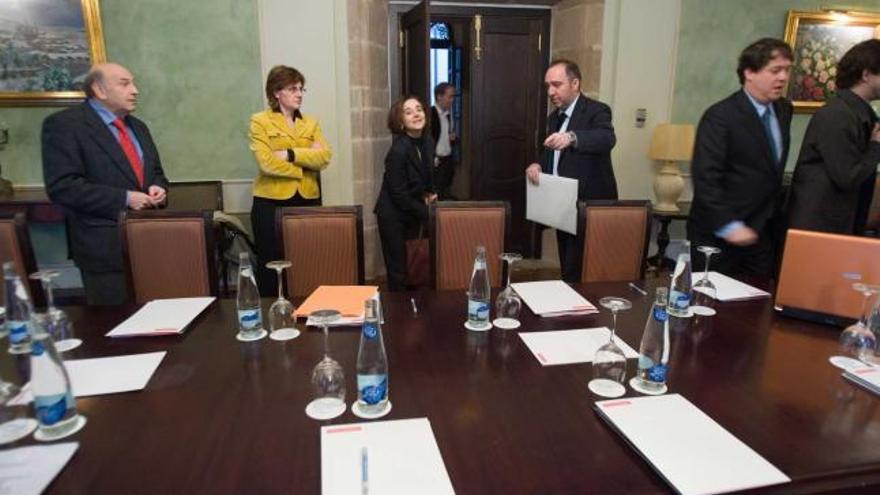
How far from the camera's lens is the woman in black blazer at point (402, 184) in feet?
10.1

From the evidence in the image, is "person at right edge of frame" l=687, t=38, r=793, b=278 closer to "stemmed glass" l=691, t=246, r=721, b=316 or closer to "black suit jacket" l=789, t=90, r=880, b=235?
"black suit jacket" l=789, t=90, r=880, b=235

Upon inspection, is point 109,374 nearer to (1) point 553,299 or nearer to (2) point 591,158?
(1) point 553,299

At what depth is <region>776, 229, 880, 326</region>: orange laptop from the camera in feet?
5.09

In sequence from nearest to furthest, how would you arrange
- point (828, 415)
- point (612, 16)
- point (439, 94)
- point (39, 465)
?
point (39, 465) < point (828, 415) < point (612, 16) < point (439, 94)

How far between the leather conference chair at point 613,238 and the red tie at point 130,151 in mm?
1901

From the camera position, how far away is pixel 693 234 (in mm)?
2508

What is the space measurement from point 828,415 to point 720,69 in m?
3.84

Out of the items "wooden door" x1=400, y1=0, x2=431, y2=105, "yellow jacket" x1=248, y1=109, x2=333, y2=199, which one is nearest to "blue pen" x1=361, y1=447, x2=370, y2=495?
"yellow jacket" x1=248, y1=109, x2=333, y2=199

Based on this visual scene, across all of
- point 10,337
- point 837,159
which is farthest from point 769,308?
point 10,337

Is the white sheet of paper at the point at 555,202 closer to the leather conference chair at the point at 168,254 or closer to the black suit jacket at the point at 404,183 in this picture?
the black suit jacket at the point at 404,183

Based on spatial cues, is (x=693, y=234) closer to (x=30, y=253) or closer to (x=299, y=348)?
(x=299, y=348)

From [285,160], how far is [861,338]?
261 centimetres

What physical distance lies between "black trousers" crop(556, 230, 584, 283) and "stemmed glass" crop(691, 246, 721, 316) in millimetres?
538

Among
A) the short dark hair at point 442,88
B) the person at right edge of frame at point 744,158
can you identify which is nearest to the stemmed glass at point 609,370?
the person at right edge of frame at point 744,158
